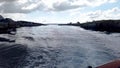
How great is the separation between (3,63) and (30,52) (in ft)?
18.9

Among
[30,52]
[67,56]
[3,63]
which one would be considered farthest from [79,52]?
[3,63]

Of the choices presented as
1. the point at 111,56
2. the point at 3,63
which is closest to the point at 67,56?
the point at 111,56

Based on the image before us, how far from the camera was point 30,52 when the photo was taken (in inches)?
1200

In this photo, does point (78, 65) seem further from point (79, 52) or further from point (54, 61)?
point (79, 52)

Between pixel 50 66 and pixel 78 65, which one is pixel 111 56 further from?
pixel 50 66

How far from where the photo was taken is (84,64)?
24.6 meters

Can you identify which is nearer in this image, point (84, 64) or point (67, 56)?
point (84, 64)

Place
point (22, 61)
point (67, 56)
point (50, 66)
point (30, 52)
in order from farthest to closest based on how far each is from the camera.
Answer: point (30, 52) → point (67, 56) → point (22, 61) → point (50, 66)

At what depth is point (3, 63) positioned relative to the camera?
987 inches

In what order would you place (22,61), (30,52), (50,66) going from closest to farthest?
(50,66), (22,61), (30,52)

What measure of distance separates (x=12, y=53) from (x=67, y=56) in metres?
5.88

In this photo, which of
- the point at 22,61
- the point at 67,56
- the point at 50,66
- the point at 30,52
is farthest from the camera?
the point at 30,52

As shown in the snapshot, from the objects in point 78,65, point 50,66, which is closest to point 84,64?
point 78,65

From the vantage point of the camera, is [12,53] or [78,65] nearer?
[78,65]
